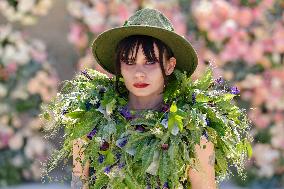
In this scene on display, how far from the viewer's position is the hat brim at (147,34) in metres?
2.93

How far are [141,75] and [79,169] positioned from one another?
1.47ft

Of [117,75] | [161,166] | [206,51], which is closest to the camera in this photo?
[161,166]

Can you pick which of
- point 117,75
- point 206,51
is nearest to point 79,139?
point 117,75

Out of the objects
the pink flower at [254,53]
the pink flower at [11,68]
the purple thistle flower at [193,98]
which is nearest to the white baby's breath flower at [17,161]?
the pink flower at [11,68]

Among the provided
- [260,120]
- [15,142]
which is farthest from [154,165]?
[15,142]

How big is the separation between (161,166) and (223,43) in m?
3.72

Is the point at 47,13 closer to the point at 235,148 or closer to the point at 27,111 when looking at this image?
the point at 27,111

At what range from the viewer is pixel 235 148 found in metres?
3.05

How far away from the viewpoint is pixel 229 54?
643cm

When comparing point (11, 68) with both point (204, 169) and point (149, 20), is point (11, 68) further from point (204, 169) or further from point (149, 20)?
point (204, 169)

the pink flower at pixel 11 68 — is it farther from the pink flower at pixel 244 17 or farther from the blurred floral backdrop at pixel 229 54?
the pink flower at pixel 244 17

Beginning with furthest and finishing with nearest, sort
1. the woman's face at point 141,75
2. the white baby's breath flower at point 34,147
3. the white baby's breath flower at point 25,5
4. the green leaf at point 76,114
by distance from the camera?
1. the white baby's breath flower at point 25,5
2. the white baby's breath flower at point 34,147
3. the green leaf at point 76,114
4. the woman's face at point 141,75

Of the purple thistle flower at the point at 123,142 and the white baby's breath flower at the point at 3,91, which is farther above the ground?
the white baby's breath flower at the point at 3,91

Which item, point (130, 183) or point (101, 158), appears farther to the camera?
point (101, 158)
